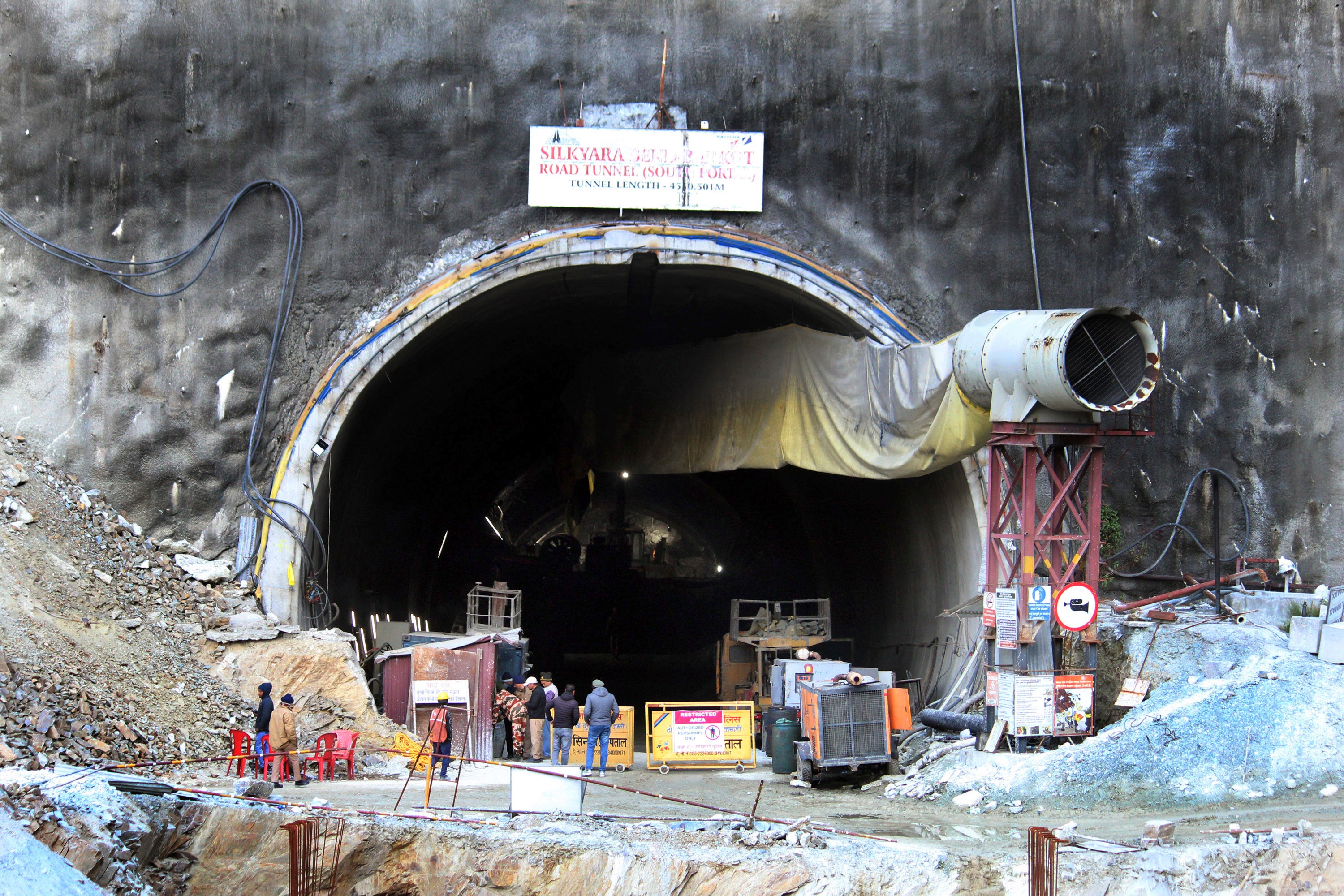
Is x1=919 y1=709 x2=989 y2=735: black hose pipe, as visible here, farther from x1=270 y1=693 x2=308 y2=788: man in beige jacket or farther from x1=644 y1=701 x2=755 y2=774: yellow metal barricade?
x1=270 y1=693 x2=308 y2=788: man in beige jacket

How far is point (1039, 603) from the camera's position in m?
13.2

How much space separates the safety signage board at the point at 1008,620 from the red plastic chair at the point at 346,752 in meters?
7.39

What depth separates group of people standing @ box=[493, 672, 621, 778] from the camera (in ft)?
48.3

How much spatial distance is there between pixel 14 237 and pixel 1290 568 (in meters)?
17.8

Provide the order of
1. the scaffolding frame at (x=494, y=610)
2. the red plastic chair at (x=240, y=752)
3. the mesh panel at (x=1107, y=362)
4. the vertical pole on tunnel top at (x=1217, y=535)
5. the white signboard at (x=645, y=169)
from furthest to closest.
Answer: the scaffolding frame at (x=494, y=610) → the white signboard at (x=645, y=169) → the vertical pole on tunnel top at (x=1217, y=535) → the mesh panel at (x=1107, y=362) → the red plastic chair at (x=240, y=752)

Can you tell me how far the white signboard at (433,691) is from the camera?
52.9ft

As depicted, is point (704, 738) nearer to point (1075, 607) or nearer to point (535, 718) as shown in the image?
point (535, 718)

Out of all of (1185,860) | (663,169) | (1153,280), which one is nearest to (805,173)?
(663,169)

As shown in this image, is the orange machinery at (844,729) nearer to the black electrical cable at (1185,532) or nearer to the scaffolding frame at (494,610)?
the black electrical cable at (1185,532)

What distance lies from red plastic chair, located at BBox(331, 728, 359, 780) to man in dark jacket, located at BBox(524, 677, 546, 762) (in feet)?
9.21

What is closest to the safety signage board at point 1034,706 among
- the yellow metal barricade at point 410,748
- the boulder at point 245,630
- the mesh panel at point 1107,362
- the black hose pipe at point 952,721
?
the black hose pipe at point 952,721

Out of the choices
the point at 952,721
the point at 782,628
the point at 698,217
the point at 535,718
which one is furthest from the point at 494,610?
the point at 952,721

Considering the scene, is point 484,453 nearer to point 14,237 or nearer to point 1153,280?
point 14,237

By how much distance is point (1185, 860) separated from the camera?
375 inches
